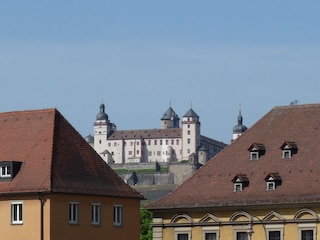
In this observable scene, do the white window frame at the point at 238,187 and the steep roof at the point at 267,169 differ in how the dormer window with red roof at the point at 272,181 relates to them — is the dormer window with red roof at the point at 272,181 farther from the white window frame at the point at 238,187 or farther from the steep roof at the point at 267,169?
the white window frame at the point at 238,187

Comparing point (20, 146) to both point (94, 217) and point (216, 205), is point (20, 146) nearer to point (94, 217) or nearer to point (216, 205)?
point (94, 217)

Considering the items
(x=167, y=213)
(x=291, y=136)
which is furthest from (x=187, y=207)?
(x=291, y=136)

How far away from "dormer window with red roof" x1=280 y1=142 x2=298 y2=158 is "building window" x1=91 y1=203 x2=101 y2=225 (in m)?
11.5

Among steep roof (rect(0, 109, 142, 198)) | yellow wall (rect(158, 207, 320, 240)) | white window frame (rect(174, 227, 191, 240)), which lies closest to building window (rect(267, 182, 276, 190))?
yellow wall (rect(158, 207, 320, 240))

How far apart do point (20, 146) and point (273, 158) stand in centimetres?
1479

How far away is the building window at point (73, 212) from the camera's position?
255ft

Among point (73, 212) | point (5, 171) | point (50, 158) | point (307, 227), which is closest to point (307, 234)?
point (307, 227)

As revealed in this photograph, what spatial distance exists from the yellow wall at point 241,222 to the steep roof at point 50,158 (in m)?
4.94

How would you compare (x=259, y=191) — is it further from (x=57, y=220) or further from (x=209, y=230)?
(x=57, y=220)

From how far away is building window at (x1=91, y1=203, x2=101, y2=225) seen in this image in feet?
261

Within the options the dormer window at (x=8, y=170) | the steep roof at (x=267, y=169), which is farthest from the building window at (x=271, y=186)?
the dormer window at (x=8, y=170)

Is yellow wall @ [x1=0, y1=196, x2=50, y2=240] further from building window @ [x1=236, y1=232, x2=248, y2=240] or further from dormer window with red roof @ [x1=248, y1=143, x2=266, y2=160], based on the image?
dormer window with red roof @ [x1=248, y1=143, x2=266, y2=160]

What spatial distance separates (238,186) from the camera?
74.1m

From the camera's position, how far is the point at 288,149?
74062 millimetres
